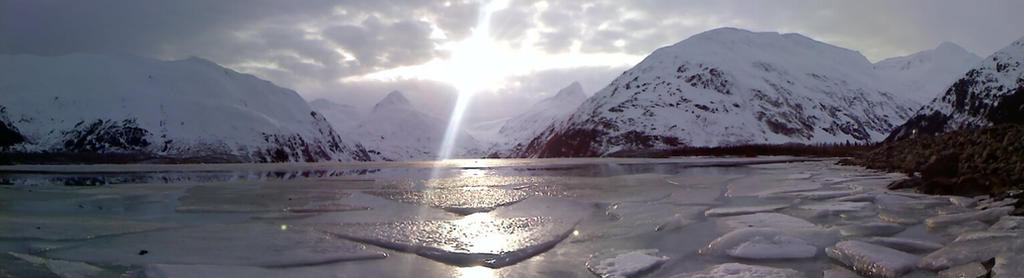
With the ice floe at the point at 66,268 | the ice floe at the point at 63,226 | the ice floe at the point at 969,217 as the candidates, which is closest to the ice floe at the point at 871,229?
the ice floe at the point at 969,217

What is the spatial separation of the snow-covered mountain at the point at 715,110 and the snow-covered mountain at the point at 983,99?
48.6 metres

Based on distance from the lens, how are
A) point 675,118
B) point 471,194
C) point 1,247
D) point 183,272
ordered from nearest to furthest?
1. point 183,272
2. point 1,247
3. point 471,194
4. point 675,118

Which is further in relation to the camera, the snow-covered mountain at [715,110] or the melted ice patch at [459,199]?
the snow-covered mountain at [715,110]

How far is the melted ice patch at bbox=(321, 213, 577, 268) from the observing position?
25.6 ft

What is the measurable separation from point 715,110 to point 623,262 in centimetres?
15758

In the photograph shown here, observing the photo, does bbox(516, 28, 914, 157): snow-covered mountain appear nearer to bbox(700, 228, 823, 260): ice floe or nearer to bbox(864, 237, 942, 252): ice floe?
bbox(700, 228, 823, 260): ice floe

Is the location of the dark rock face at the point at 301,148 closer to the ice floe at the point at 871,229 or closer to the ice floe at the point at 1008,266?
the ice floe at the point at 871,229

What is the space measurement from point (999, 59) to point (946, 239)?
108 metres

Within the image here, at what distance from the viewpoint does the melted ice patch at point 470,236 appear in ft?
25.6

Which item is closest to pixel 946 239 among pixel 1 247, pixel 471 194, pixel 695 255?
pixel 695 255

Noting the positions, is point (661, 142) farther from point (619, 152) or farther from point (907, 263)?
point (907, 263)

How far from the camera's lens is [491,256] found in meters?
7.70

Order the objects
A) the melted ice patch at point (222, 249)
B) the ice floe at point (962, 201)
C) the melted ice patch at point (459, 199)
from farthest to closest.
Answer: the melted ice patch at point (459, 199), the ice floe at point (962, 201), the melted ice patch at point (222, 249)

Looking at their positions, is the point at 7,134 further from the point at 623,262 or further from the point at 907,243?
the point at 907,243
